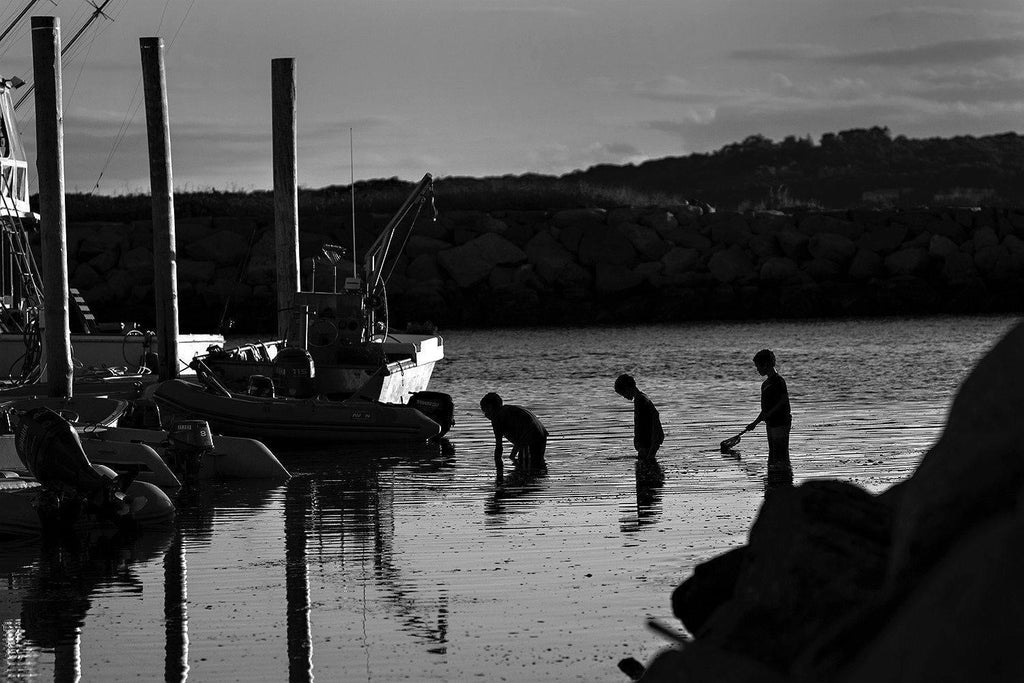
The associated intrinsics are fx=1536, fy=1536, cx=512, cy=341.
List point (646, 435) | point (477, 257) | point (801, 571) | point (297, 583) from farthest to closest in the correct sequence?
point (477, 257), point (646, 435), point (297, 583), point (801, 571)

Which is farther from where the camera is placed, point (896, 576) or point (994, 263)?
point (994, 263)

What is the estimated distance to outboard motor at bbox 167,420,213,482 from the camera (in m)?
15.4

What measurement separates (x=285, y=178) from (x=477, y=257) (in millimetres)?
29121

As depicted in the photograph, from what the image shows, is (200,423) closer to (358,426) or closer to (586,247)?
(358,426)

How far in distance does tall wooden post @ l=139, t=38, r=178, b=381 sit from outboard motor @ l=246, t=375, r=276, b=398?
206cm

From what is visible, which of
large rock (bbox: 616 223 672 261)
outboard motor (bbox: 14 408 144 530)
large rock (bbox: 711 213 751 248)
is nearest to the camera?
outboard motor (bbox: 14 408 144 530)

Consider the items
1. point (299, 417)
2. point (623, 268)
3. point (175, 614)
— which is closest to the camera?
point (175, 614)

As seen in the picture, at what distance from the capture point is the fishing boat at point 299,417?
19.5 metres

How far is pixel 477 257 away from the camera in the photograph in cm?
5534

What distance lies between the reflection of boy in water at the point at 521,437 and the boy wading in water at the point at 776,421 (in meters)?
2.24

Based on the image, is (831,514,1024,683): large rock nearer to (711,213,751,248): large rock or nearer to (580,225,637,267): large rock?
(580,225,637,267): large rock

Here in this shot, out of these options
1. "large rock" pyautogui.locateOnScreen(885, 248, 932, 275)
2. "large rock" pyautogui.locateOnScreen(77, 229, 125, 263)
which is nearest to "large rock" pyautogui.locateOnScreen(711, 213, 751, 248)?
"large rock" pyautogui.locateOnScreen(885, 248, 932, 275)

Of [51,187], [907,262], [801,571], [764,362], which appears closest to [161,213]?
[51,187]

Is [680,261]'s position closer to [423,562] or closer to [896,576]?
[423,562]
